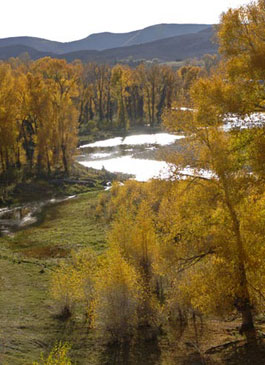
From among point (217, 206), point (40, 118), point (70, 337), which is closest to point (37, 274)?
point (70, 337)

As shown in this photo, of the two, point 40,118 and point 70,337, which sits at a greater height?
point 40,118

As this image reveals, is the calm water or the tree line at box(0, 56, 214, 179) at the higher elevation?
the tree line at box(0, 56, 214, 179)

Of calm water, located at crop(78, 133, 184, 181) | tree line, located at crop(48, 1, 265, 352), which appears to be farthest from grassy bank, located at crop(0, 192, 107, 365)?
calm water, located at crop(78, 133, 184, 181)

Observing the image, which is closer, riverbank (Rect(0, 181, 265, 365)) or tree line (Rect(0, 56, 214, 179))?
riverbank (Rect(0, 181, 265, 365))

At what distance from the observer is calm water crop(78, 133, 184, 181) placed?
2180 inches

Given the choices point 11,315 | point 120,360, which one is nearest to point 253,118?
point 120,360

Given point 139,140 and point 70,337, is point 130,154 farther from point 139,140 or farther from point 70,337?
point 70,337

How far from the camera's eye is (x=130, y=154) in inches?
2601

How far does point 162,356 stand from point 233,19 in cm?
1176

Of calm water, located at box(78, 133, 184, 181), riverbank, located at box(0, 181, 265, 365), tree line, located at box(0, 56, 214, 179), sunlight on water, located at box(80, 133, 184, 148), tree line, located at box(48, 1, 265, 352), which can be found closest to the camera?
tree line, located at box(48, 1, 265, 352)

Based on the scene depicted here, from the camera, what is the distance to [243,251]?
14.2 m

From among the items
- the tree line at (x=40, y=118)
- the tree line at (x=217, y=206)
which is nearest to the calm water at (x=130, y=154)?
the tree line at (x=40, y=118)

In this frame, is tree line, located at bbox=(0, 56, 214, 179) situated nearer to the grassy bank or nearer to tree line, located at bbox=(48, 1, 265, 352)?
the grassy bank

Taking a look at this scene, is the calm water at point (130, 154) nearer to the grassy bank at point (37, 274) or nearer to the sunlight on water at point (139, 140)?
the sunlight on water at point (139, 140)
